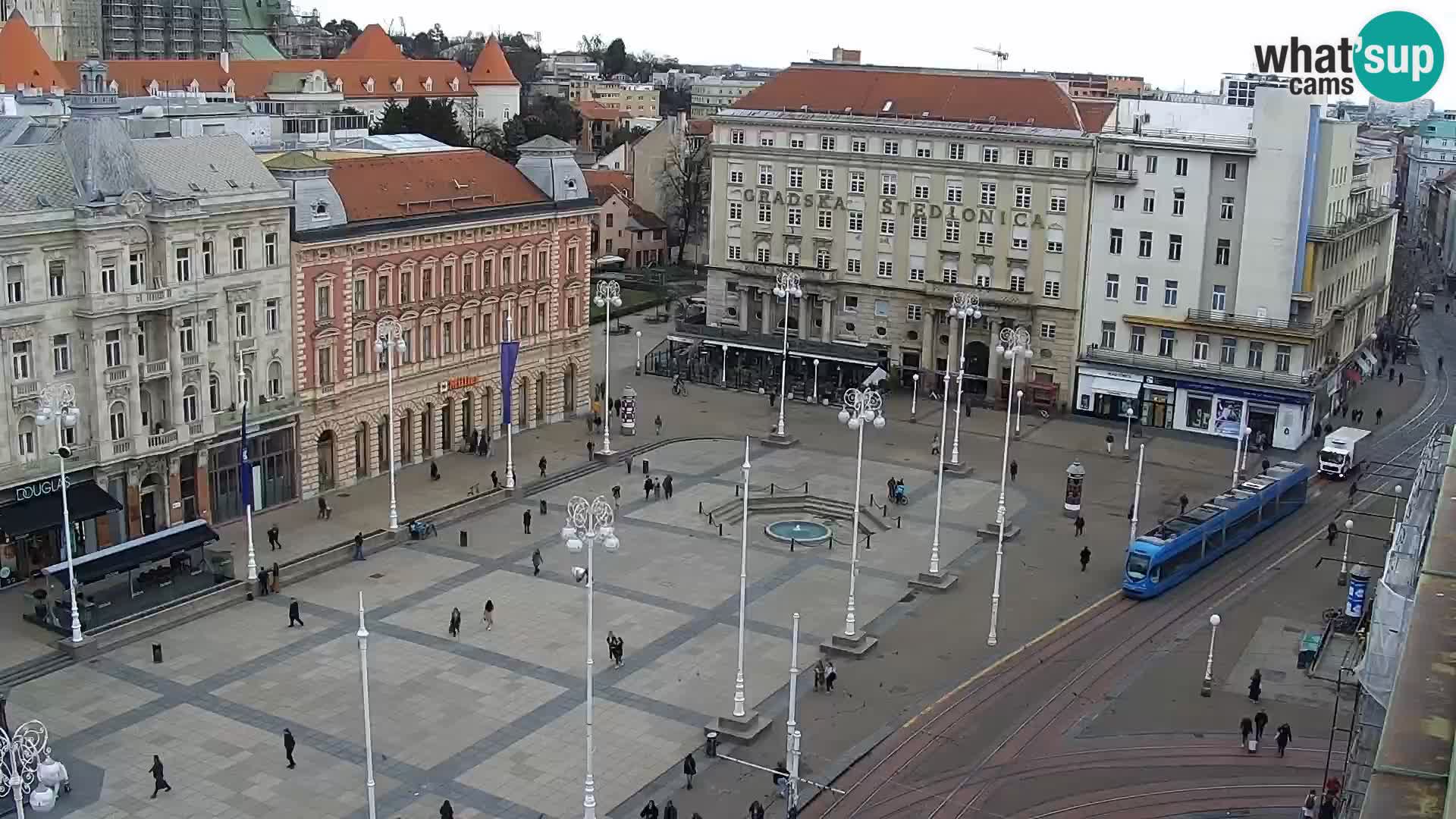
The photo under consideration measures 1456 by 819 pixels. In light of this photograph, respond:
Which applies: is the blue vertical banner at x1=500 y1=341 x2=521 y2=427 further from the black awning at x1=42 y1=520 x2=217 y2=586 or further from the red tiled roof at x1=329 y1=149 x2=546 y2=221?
the black awning at x1=42 y1=520 x2=217 y2=586

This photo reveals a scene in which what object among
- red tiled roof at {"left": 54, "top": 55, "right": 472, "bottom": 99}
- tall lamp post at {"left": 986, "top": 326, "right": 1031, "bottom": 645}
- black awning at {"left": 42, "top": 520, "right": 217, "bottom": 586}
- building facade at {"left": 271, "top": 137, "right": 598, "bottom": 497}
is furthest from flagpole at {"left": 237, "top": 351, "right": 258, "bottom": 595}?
red tiled roof at {"left": 54, "top": 55, "right": 472, "bottom": 99}

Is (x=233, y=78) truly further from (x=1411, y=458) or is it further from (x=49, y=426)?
(x=1411, y=458)

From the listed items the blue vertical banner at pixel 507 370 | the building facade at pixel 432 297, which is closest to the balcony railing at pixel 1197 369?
the building facade at pixel 432 297

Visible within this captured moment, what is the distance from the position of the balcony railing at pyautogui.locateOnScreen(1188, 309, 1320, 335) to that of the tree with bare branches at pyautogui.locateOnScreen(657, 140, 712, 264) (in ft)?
224

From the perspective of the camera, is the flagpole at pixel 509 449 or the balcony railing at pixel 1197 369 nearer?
the flagpole at pixel 509 449

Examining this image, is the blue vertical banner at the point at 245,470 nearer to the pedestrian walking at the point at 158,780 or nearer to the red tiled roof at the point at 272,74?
the pedestrian walking at the point at 158,780

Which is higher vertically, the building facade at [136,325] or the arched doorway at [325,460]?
the building facade at [136,325]

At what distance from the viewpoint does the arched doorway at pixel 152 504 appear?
6053cm

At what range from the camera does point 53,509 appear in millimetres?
55844

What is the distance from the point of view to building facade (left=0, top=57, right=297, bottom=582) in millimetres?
55656

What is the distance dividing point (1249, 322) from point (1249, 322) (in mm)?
81

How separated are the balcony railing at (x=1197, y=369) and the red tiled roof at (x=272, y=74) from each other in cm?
9351

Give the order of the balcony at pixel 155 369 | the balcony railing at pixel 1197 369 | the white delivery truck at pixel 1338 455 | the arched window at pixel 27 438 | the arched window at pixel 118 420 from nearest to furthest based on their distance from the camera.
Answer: the arched window at pixel 27 438
the arched window at pixel 118 420
the balcony at pixel 155 369
the white delivery truck at pixel 1338 455
the balcony railing at pixel 1197 369

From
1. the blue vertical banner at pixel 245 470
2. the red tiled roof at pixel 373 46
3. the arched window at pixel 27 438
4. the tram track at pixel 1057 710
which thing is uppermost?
the red tiled roof at pixel 373 46
